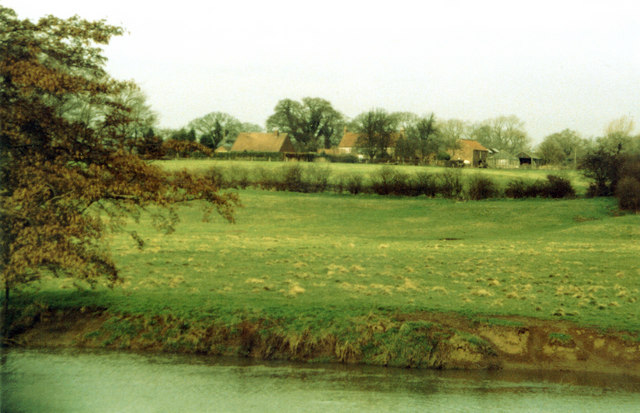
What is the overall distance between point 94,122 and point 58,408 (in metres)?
7.16

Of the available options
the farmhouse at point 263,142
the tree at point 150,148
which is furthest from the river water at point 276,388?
the farmhouse at point 263,142

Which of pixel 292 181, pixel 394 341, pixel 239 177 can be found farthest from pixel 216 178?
pixel 239 177

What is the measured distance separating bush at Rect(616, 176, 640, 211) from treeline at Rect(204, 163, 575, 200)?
8896 mm

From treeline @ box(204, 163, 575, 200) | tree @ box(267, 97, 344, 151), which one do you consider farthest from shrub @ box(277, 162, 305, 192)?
tree @ box(267, 97, 344, 151)

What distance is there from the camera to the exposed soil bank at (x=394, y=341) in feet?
45.6

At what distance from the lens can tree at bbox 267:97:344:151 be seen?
126m

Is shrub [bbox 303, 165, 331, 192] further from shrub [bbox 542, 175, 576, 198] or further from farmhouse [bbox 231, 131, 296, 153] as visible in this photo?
farmhouse [bbox 231, 131, 296, 153]

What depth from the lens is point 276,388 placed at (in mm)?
13016

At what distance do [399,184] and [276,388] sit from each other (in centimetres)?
4205

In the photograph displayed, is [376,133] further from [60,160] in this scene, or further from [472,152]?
[60,160]

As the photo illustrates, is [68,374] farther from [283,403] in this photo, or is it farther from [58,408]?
[283,403]

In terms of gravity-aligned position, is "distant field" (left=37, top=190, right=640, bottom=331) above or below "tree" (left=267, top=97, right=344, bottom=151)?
below

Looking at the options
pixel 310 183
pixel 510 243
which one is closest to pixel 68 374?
pixel 510 243

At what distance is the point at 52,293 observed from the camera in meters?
17.3
